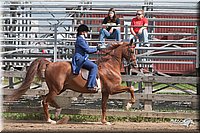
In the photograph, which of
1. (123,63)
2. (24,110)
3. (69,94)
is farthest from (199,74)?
(24,110)

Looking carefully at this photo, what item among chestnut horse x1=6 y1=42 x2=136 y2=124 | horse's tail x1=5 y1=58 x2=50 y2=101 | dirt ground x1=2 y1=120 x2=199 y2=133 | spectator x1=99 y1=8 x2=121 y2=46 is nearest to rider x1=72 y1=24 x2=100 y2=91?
chestnut horse x1=6 y1=42 x2=136 y2=124

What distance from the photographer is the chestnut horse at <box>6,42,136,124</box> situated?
41.9 ft

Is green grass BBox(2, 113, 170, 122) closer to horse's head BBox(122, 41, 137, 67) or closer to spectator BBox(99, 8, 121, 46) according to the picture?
horse's head BBox(122, 41, 137, 67)

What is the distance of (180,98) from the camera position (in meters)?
13.5

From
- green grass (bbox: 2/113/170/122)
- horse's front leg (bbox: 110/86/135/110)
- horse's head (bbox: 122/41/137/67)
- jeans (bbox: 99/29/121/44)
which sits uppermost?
jeans (bbox: 99/29/121/44)

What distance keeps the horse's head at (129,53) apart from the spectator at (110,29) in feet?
4.78

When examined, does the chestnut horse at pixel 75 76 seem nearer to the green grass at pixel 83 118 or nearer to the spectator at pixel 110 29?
the green grass at pixel 83 118

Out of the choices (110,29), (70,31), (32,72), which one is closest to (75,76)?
(32,72)

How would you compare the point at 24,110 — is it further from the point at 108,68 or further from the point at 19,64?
the point at 19,64

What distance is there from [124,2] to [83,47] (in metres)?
7.61

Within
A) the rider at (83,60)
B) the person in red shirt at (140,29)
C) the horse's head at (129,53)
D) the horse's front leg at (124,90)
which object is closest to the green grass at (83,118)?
the horse's front leg at (124,90)

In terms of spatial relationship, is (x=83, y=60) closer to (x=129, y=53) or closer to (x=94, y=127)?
(x=129, y=53)

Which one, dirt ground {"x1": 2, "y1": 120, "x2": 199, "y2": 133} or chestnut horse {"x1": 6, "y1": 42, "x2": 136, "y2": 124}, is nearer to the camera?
dirt ground {"x1": 2, "y1": 120, "x2": 199, "y2": 133}

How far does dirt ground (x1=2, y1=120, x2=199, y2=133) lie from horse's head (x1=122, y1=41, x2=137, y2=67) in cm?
159
